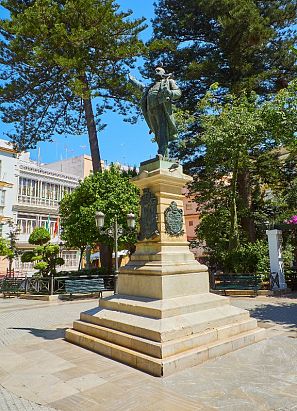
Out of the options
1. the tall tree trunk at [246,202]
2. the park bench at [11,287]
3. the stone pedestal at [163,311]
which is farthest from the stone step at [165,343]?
the tall tree trunk at [246,202]

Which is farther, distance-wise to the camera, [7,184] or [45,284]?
[7,184]

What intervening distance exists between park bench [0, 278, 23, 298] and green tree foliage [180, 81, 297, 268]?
1082 centimetres

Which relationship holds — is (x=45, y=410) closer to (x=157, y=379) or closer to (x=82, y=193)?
(x=157, y=379)

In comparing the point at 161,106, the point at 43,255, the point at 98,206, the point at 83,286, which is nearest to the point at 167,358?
the point at 161,106

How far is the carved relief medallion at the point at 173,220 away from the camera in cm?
713

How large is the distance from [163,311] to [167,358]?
0.87 metres

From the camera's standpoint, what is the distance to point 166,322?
18.3 ft

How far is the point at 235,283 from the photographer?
49.2ft

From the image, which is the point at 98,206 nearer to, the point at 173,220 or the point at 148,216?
the point at 148,216

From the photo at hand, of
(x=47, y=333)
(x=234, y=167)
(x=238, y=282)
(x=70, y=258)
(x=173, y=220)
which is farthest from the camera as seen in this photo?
(x=70, y=258)

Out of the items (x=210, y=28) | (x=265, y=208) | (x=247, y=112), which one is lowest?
(x=265, y=208)

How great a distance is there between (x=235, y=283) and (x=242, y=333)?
8856mm

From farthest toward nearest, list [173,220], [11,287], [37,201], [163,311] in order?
[37,201] → [11,287] → [173,220] → [163,311]

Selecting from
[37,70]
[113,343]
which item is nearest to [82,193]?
[37,70]
